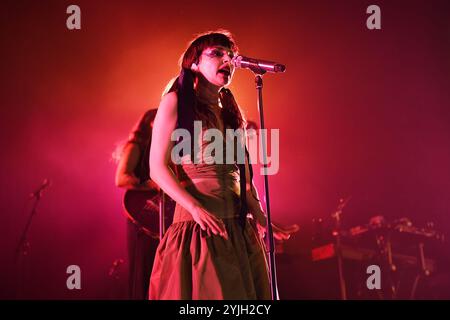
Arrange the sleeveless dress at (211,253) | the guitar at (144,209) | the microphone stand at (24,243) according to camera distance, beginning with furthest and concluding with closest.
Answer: the microphone stand at (24,243), the guitar at (144,209), the sleeveless dress at (211,253)

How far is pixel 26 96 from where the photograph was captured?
4.45m

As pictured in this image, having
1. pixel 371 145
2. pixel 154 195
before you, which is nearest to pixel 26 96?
pixel 154 195

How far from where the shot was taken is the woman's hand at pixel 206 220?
1.63 metres

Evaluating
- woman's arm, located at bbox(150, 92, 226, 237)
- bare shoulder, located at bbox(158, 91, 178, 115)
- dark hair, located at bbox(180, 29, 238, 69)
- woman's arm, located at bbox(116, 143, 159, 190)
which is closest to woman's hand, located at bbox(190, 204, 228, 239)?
woman's arm, located at bbox(150, 92, 226, 237)

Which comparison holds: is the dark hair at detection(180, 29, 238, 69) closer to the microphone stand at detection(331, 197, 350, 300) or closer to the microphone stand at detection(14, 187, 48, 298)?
the microphone stand at detection(14, 187, 48, 298)

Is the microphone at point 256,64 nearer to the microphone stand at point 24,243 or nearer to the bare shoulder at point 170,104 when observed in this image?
the bare shoulder at point 170,104

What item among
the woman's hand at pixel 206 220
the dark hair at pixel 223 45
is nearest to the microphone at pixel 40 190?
the dark hair at pixel 223 45

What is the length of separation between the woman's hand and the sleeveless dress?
→ 0.06 meters

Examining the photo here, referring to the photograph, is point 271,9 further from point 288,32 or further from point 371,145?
point 371,145

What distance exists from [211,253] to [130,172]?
1.72 metres

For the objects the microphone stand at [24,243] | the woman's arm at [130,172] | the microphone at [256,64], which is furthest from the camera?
the microphone stand at [24,243]

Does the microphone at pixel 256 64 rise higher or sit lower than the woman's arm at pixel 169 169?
higher

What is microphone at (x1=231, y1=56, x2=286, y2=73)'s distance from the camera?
1993mm

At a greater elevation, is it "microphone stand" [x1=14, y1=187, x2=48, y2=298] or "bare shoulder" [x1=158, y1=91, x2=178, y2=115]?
"bare shoulder" [x1=158, y1=91, x2=178, y2=115]
